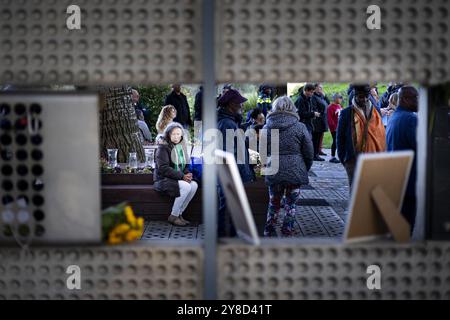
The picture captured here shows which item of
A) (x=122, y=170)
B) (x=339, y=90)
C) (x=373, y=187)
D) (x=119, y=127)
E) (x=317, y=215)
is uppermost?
(x=339, y=90)

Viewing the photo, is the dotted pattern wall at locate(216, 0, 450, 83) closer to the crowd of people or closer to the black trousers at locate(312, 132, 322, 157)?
the crowd of people


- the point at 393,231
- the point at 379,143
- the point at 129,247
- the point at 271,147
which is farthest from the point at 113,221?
the point at 379,143

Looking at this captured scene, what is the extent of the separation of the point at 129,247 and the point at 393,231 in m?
1.45

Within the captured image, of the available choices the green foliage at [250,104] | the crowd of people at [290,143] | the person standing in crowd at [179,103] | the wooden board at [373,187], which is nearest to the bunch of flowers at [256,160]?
the crowd of people at [290,143]

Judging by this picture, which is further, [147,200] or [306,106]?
[306,106]

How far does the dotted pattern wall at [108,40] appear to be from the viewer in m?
3.51

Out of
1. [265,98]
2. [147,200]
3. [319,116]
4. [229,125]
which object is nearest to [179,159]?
[147,200]

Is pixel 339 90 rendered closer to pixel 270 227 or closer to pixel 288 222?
pixel 270 227

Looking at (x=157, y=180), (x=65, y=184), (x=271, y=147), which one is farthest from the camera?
(x=157, y=180)

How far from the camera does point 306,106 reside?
47.8 feet

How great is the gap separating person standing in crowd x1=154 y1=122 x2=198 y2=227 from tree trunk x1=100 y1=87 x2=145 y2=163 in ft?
6.56

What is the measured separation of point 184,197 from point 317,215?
215 centimetres

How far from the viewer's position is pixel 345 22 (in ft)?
11.5
